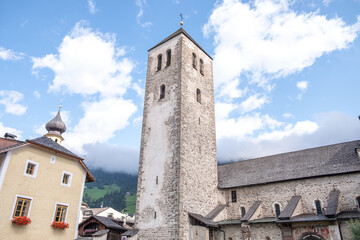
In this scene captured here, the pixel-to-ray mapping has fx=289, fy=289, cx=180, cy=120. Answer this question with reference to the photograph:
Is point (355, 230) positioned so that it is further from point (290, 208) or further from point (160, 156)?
point (160, 156)

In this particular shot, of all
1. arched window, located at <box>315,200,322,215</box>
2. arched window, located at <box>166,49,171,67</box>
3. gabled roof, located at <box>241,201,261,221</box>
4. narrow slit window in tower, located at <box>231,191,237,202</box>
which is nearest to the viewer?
arched window, located at <box>315,200,322,215</box>

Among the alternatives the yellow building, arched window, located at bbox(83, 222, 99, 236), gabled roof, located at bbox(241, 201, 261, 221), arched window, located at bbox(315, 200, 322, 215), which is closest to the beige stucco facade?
the yellow building

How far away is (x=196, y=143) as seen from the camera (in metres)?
26.4

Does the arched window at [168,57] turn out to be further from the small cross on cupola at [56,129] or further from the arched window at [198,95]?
the small cross on cupola at [56,129]

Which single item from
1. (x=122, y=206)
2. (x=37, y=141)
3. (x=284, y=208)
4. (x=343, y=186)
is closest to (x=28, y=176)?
(x=37, y=141)

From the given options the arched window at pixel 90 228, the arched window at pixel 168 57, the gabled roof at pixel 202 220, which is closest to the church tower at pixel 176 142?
the arched window at pixel 168 57

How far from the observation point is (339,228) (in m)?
19.4

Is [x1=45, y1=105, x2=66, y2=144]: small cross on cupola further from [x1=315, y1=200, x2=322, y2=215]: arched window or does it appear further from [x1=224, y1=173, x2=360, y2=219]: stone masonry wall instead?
[x1=315, y1=200, x2=322, y2=215]: arched window

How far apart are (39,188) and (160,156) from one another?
9.68m

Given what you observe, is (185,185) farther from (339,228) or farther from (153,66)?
(153,66)

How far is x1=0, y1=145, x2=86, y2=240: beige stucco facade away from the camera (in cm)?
1777

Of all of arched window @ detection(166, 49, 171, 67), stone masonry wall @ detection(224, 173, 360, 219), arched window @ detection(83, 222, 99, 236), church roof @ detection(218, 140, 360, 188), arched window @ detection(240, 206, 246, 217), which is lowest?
arched window @ detection(83, 222, 99, 236)

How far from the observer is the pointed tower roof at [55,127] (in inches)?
A: 1858

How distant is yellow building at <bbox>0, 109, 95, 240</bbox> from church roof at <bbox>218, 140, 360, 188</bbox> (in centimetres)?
1361
